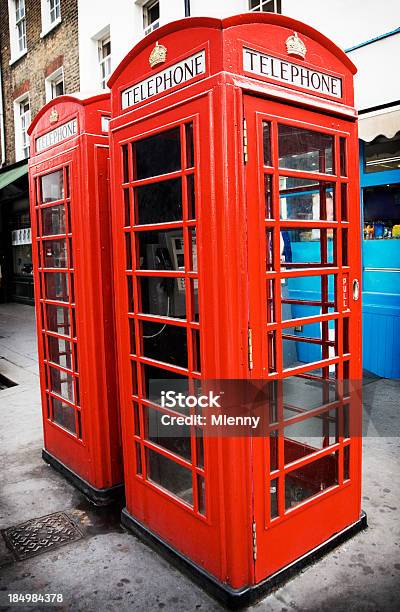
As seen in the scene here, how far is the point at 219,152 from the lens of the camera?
2.29m

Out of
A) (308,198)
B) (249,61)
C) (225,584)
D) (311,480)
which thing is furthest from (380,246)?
(225,584)

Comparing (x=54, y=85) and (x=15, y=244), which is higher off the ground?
(x=54, y=85)

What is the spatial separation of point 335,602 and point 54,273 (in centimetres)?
298

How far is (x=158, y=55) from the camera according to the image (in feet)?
8.47

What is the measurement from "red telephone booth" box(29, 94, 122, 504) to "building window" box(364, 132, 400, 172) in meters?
4.07

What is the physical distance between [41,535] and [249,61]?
3046 millimetres

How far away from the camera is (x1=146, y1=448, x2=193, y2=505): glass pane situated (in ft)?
9.64

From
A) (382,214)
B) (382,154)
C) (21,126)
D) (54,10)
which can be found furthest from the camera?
(21,126)

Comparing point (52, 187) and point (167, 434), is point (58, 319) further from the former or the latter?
point (167, 434)

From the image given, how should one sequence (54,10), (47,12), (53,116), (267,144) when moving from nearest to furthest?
(267,144) → (53,116) → (54,10) → (47,12)

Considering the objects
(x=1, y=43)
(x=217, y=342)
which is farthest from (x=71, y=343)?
(x=1, y=43)

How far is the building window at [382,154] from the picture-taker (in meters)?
6.13

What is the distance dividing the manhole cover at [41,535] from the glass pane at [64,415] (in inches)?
29.4

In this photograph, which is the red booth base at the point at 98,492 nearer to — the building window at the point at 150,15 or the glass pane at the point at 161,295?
the glass pane at the point at 161,295
